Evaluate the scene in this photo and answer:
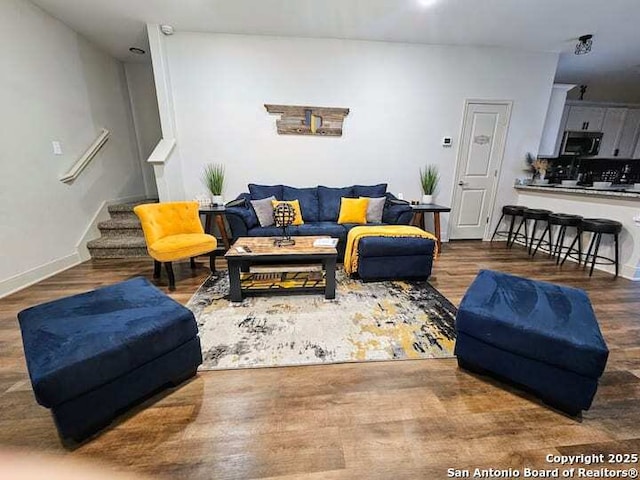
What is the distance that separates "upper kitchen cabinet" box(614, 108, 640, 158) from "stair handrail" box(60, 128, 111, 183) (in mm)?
10115

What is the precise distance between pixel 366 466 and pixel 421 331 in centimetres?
110

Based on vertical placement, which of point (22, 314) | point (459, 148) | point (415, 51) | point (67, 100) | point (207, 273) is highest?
point (415, 51)

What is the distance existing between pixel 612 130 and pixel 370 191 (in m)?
6.49

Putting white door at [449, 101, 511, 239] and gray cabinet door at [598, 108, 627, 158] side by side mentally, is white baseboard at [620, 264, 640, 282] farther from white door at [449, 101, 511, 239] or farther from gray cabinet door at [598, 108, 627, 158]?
gray cabinet door at [598, 108, 627, 158]

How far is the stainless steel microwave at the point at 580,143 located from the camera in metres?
5.81

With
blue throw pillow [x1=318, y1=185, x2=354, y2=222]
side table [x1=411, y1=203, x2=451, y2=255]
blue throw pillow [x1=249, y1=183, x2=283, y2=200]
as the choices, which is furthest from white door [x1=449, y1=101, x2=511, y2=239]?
blue throw pillow [x1=249, y1=183, x2=283, y2=200]

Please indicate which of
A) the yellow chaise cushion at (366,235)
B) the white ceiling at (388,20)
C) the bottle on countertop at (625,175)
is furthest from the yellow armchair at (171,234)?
the bottle on countertop at (625,175)

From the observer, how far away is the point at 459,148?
13.7 feet

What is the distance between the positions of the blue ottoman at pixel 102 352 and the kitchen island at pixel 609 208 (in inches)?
180

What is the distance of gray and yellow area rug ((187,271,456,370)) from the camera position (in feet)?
5.81

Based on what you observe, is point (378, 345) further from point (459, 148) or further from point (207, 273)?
point (459, 148)

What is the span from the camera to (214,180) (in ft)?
12.6

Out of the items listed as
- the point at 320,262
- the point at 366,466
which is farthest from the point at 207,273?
the point at 366,466

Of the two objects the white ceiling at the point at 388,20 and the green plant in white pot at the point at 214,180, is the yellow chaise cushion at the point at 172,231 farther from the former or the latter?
the white ceiling at the point at 388,20
